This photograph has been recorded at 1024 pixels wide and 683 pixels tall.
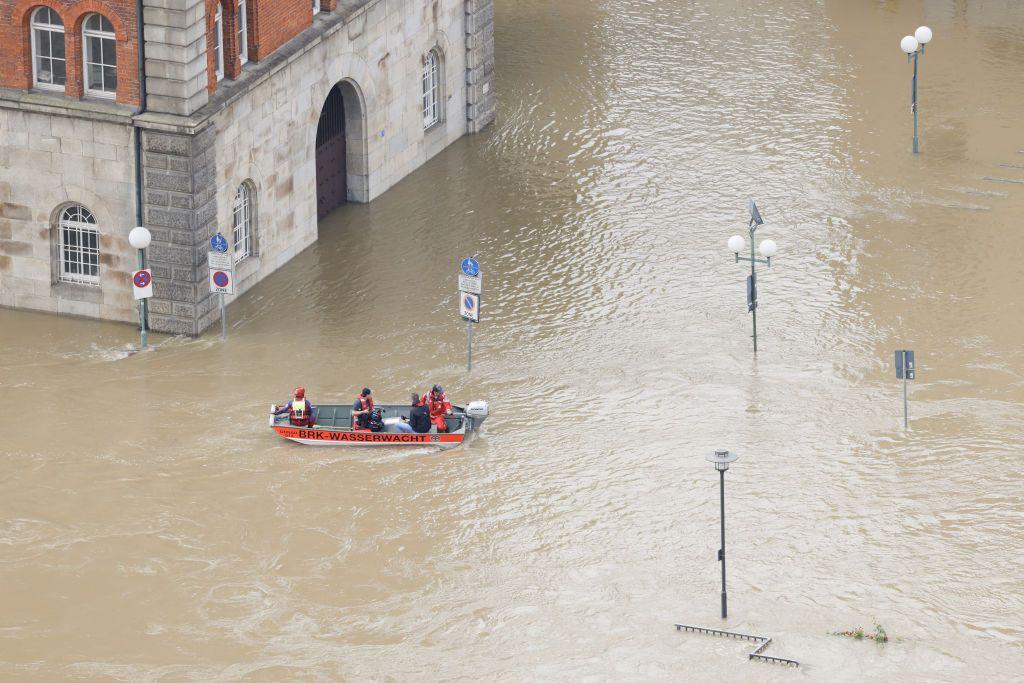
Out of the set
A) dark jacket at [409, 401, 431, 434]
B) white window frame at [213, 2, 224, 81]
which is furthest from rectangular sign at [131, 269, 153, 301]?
dark jacket at [409, 401, 431, 434]

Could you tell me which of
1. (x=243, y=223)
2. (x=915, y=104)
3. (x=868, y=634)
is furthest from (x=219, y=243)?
(x=915, y=104)

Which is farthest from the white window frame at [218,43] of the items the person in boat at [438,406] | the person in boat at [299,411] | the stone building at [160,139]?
the person in boat at [438,406]

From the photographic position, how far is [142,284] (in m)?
49.9

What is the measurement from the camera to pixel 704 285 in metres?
54.7

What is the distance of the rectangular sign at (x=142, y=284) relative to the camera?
49.7m

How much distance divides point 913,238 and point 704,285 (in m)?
6.81

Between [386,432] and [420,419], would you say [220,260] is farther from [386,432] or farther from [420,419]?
[420,419]

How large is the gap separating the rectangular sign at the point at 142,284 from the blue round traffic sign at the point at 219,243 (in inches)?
70.0

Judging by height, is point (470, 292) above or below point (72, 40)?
below

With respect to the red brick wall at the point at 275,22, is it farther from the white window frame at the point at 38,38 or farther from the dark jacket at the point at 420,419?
the dark jacket at the point at 420,419

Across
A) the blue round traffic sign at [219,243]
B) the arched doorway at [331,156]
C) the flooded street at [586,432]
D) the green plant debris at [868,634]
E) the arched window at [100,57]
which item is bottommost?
the green plant debris at [868,634]

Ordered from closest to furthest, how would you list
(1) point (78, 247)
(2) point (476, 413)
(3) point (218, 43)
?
(2) point (476, 413) → (3) point (218, 43) → (1) point (78, 247)

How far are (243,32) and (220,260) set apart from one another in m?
6.29

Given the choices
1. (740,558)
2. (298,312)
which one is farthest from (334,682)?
(298,312)
